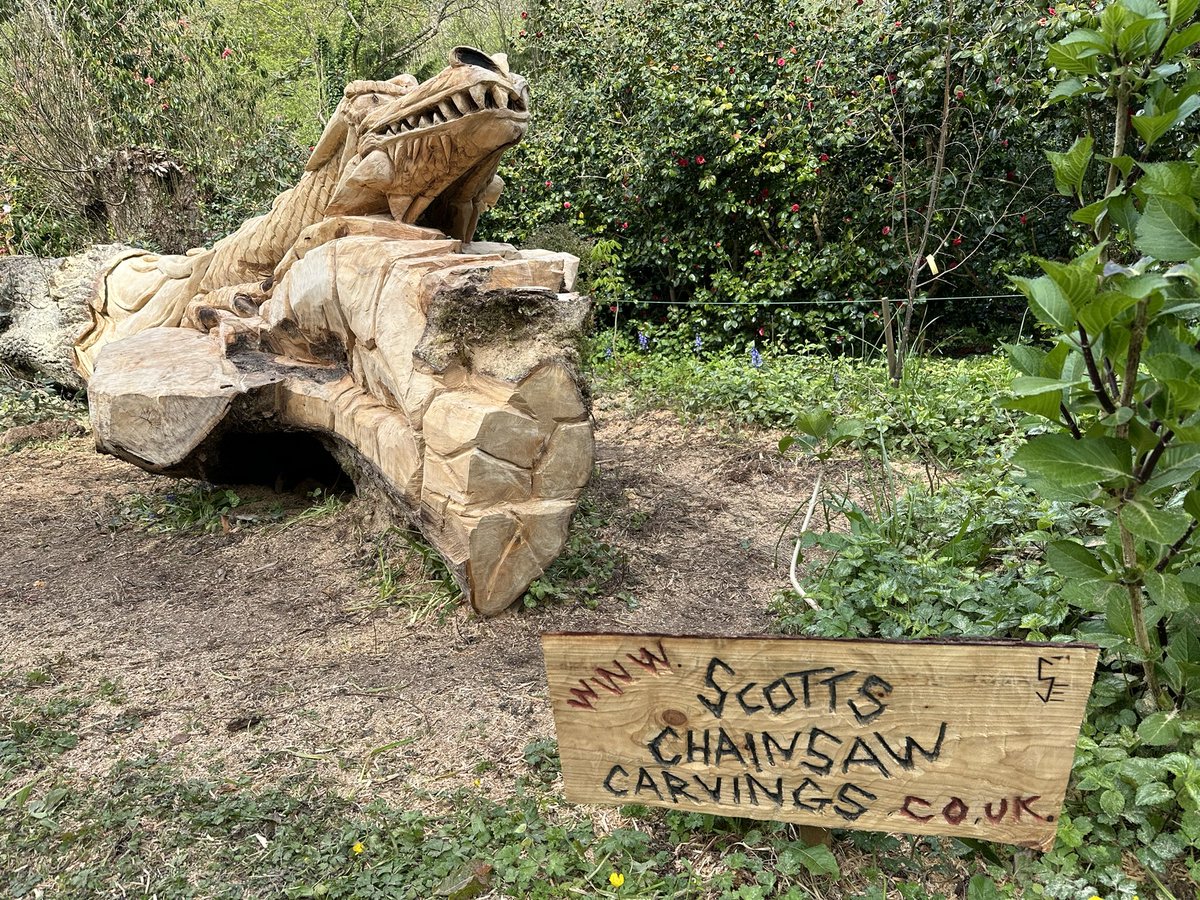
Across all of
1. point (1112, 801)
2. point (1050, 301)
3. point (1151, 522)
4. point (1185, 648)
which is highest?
point (1050, 301)

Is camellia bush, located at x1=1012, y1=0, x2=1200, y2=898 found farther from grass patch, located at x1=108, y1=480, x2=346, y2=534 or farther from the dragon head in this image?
grass patch, located at x1=108, y1=480, x2=346, y2=534

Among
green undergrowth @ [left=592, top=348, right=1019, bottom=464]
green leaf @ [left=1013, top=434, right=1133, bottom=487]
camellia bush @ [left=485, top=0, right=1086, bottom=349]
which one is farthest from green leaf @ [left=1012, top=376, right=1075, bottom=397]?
camellia bush @ [left=485, top=0, right=1086, bottom=349]

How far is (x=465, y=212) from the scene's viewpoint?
4.04m

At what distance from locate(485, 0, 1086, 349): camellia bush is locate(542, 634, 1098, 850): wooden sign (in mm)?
4476

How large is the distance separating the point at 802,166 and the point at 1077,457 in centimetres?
539

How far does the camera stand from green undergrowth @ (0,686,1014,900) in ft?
5.24

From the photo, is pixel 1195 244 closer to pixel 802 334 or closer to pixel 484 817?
pixel 484 817

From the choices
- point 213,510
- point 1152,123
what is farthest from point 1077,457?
point 213,510

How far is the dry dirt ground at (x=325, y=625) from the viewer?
7.43 feet

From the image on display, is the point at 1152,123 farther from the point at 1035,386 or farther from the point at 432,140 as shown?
the point at 432,140

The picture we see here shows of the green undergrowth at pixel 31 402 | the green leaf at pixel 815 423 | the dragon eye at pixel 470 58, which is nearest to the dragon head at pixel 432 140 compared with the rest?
the dragon eye at pixel 470 58

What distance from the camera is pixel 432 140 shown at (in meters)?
3.40

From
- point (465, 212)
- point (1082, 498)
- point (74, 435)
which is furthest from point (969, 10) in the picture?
point (74, 435)

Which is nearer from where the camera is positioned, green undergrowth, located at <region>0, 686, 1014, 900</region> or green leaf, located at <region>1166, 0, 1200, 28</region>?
green leaf, located at <region>1166, 0, 1200, 28</region>
